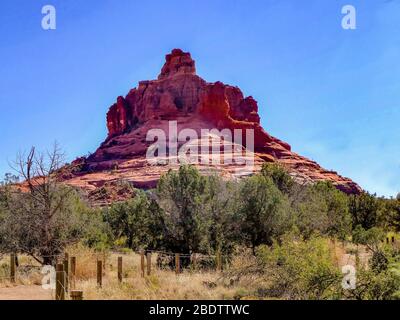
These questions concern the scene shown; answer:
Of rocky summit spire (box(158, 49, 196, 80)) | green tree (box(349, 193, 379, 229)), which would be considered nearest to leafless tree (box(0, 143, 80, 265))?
green tree (box(349, 193, 379, 229))

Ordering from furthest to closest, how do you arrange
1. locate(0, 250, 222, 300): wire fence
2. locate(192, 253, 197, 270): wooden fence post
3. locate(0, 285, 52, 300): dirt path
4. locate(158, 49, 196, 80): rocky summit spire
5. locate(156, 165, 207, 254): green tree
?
1. locate(158, 49, 196, 80): rocky summit spire
2. locate(156, 165, 207, 254): green tree
3. locate(192, 253, 197, 270): wooden fence post
4. locate(0, 250, 222, 300): wire fence
5. locate(0, 285, 52, 300): dirt path

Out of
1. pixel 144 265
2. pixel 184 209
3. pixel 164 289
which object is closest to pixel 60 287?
pixel 164 289

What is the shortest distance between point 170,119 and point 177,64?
21.8 m

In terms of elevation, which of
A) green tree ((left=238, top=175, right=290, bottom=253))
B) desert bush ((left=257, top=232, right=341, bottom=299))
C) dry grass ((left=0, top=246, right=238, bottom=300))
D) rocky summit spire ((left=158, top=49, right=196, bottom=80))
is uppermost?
rocky summit spire ((left=158, top=49, right=196, bottom=80))

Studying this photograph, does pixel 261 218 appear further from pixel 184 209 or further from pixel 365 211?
pixel 365 211

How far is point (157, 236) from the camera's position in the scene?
19.4 metres

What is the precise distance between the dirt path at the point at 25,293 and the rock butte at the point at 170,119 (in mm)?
57120

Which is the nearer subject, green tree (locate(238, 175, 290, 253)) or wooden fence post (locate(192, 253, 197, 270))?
wooden fence post (locate(192, 253, 197, 270))

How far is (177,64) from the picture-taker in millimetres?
114688

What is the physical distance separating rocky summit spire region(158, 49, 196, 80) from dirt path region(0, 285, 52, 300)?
332 ft

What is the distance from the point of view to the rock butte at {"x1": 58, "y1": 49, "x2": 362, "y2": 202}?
81.6 metres

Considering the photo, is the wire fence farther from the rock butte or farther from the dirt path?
the rock butte

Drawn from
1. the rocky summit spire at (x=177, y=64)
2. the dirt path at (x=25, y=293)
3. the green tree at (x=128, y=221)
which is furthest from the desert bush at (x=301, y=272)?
the rocky summit spire at (x=177, y=64)
